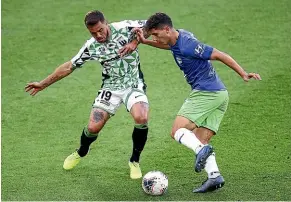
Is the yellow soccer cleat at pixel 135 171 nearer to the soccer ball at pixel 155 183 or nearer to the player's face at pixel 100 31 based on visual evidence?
the soccer ball at pixel 155 183

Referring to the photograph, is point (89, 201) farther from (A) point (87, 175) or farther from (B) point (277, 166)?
(B) point (277, 166)

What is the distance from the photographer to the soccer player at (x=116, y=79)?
32.3 ft

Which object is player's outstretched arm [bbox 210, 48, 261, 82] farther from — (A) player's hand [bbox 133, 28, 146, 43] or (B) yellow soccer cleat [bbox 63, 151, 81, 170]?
(B) yellow soccer cleat [bbox 63, 151, 81, 170]

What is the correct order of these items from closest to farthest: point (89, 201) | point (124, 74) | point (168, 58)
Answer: point (89, 201)
point (124, 74)
point (168, 58)

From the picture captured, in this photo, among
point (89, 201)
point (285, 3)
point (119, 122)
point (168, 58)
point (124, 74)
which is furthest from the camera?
point (285, 3)

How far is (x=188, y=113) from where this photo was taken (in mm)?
9469

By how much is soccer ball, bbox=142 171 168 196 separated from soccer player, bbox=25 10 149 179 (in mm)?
553

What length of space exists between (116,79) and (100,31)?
2.41ft

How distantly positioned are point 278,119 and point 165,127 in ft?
5.31

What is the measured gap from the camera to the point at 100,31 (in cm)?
964

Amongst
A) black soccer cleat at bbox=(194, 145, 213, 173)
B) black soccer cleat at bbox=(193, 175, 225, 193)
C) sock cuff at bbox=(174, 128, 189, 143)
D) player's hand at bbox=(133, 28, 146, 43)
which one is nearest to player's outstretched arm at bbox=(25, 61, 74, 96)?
player's hand at bbox=(133, 28, 146, 43)

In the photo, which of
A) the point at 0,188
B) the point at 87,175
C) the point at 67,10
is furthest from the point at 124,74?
A: the point at 67,10

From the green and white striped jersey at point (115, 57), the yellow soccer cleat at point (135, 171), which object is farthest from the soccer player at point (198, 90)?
the yellow soccer cleat at point (135, 171)

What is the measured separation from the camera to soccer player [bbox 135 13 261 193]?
914 cm
